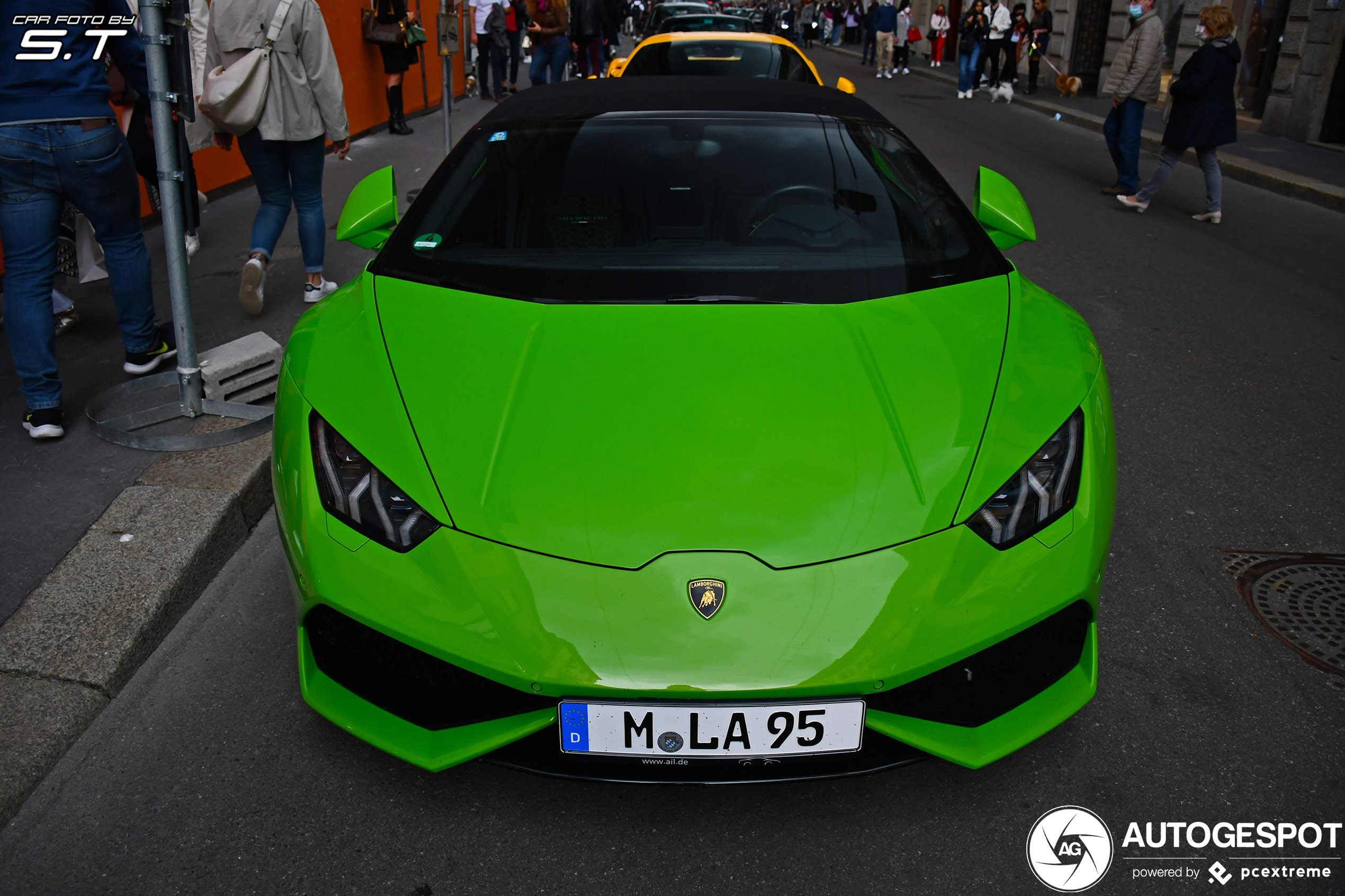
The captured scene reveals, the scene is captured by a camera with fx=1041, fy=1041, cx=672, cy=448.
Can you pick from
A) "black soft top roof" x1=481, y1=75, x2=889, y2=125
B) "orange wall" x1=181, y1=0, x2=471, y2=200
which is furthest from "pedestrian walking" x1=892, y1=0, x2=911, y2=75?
"black soft top roof" x1=481, y1=75, x2=889, y2=125

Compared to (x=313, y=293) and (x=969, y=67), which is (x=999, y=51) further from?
(x=313, y=293)

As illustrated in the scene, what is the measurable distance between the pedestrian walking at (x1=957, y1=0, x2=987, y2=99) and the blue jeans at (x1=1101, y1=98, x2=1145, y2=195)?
38.1ft

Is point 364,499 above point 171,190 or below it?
below

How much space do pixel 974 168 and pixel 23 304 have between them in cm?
945

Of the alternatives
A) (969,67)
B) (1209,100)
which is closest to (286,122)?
(1209,100)

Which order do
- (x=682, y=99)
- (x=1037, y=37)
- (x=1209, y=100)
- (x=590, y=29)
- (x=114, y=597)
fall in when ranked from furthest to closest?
1. (x=1037, y=37)
2. (x=590, y=29)
3. (x=1209, y=100)
4. (x=682, y=99)
5. (x=114, y=597)

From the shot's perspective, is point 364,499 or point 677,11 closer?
point 364,499

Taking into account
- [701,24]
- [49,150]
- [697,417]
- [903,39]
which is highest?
[903,39]

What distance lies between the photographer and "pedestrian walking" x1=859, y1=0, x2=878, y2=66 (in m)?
27.2

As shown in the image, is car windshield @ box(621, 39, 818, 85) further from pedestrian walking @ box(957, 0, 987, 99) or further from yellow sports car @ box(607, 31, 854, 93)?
pedestrian walking @ box(957, 0, 987, 99)

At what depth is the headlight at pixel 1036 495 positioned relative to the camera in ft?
6.66

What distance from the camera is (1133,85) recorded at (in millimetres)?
9328

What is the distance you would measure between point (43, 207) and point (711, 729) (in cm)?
333

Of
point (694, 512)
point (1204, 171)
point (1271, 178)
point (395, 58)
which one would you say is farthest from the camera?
point (395, 58)
